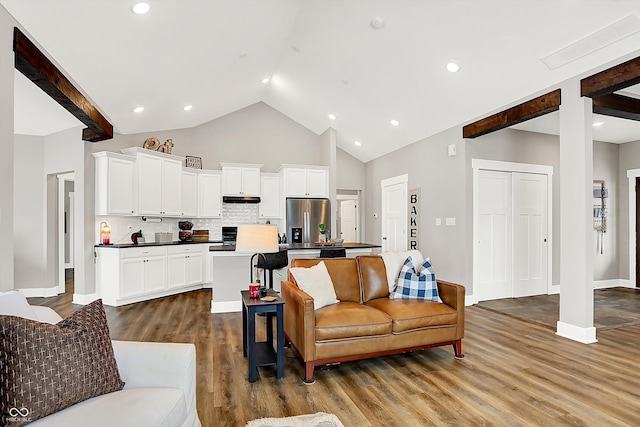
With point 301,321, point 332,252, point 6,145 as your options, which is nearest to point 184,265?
point 332,252

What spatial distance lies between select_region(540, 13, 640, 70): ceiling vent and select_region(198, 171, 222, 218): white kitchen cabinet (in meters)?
5.68

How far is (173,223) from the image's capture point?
702 cm

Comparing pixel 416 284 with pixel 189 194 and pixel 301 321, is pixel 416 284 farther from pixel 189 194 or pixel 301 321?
pixel 189 194

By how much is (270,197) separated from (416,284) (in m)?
4.75

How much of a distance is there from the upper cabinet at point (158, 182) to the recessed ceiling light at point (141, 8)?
9.79 feet

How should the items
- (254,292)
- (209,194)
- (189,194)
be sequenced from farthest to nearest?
(209,194) → (189,194) → (254,292)

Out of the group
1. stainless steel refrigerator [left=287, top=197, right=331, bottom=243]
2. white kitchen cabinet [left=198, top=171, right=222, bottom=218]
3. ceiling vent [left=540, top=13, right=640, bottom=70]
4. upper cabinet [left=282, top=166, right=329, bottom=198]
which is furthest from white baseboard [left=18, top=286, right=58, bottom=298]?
ceiling vent [left=540, top=13, right=640, bottom=70]

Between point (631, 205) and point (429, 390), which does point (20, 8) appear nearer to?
point (429, 390)

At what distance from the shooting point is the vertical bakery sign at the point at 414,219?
6340 mm

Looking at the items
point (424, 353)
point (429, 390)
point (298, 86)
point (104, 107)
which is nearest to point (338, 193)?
point (298, 86)

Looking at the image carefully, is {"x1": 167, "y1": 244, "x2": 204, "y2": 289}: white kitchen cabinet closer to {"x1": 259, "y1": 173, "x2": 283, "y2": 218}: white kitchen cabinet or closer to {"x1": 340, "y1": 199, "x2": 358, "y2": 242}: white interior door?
{"x1": 259, "y1": 173, "x2": 283, "y2": 218}: white kitchen cabinet

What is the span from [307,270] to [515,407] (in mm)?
1780

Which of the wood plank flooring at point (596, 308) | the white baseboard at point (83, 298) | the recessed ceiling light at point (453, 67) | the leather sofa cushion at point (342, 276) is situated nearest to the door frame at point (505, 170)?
the wood plank flooring at point (596, 308)

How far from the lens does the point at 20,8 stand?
2703mm
